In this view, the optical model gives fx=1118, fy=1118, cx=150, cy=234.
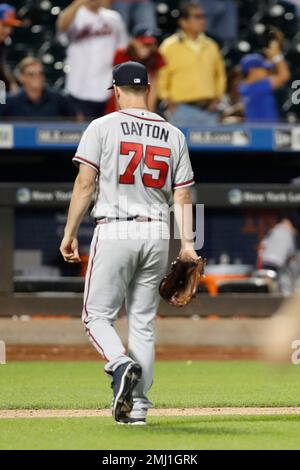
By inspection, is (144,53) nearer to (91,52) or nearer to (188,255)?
(91,52)

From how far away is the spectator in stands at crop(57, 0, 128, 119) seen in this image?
1410cm

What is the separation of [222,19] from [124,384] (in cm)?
1077

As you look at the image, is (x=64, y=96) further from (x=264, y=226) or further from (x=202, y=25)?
(x=264, y=226)

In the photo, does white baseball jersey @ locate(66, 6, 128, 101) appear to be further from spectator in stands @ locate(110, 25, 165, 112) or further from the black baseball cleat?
the black baseball cleat

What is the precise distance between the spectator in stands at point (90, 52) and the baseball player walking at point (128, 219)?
8.25m

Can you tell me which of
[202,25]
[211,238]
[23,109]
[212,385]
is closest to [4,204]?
[23,109]

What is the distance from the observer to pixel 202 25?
1444 cm

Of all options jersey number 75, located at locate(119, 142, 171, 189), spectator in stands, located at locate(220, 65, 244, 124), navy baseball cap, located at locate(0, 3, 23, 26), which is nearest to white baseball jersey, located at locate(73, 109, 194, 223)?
jersey number 75, located at locate(119, 142, 171, 189)

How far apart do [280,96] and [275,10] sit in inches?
57.2

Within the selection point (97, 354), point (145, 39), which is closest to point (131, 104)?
point (97, 354)

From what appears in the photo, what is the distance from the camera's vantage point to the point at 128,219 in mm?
5816

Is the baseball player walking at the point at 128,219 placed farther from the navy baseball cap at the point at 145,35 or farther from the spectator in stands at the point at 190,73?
the spectator in stands at the point at 190,73

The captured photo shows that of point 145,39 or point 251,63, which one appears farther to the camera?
point 251,63

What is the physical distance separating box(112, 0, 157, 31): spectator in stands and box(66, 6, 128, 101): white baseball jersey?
1.75 feet
